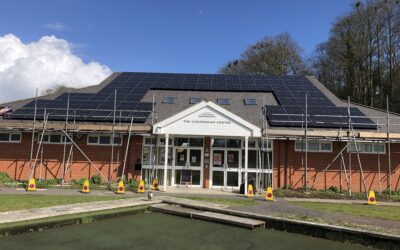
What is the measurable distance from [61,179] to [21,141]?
3120 mm

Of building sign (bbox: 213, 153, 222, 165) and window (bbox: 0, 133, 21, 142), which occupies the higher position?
window (bbox: 0, 133, 21, 142)

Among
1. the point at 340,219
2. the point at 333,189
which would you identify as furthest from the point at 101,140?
the point at 340,219

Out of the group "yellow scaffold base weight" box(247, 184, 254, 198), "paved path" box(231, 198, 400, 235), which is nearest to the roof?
"yellow scaffold base weight" box(247, 184, 254, 198)

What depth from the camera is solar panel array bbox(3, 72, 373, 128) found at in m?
20.1

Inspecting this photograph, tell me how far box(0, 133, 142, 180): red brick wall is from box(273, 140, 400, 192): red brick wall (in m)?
7.58

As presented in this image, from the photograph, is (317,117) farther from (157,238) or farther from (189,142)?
(157,238)

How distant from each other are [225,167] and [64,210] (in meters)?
10.3

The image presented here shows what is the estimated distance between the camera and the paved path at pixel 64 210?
9.27 m

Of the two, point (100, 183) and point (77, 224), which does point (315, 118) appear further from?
point (77, 224)

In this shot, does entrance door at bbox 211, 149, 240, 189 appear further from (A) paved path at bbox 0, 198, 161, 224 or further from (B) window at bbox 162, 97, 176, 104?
(A) paved path at bbox 0, 198, 161, 224

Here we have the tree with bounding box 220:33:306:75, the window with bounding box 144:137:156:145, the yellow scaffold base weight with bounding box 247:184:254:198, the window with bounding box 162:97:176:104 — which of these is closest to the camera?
the yellow scaffold base weight with bounding box 247:184:254:198

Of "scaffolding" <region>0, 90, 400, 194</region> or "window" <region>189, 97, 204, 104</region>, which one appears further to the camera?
"window" <region>189, 97, 204, 104</region>

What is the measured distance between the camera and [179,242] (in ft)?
26.9

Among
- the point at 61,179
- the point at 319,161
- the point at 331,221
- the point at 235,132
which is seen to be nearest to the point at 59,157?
the point at 61,179
